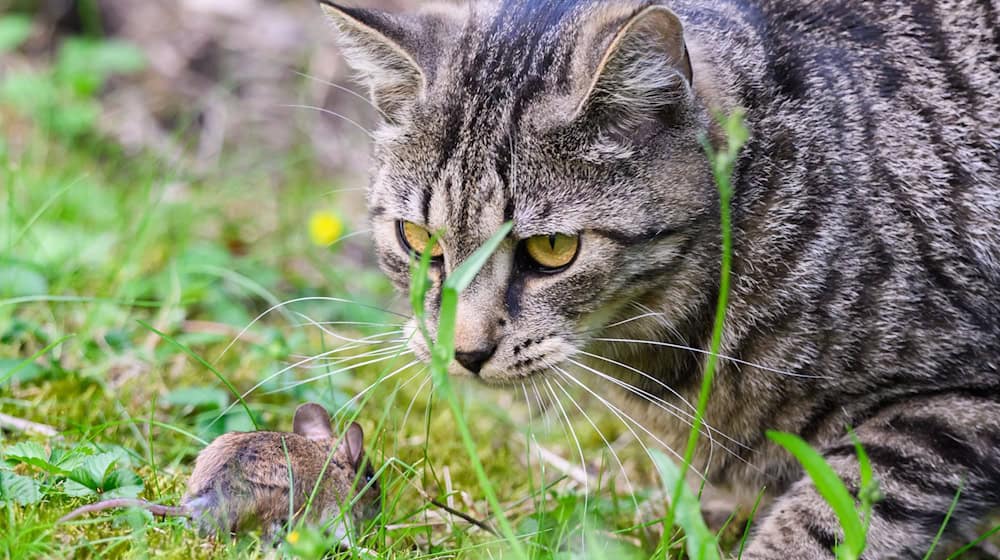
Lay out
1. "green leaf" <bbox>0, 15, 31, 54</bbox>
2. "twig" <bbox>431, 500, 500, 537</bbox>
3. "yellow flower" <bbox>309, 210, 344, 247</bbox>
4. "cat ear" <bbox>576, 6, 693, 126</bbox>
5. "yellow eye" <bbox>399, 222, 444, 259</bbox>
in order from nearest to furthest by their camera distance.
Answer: "cat ear" <bbox>576, 6, 693, 126</bbox>, "twig" <bbox>431, 500, 500, 537</bbox>, "yellow eye" <bbox>399, 222, 444, 259</bbox>, "yellow flower" <bbox>309, 210, 344, 247</bbox>, "green leaf" <bbox>0, 15, 31, 54</bbox>

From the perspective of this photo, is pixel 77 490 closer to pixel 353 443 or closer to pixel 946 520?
pixel 353 443

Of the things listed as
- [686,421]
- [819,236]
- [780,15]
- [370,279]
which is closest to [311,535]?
[686,421]

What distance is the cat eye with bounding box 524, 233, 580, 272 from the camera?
7.44 ft

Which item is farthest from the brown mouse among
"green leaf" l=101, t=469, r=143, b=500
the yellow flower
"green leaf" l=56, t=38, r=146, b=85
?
"green leaf" l=56, t=38, r=146, b=85

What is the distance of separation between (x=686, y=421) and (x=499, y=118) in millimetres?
907

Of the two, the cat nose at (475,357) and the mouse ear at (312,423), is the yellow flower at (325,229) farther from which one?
the cat nose at (475,357)

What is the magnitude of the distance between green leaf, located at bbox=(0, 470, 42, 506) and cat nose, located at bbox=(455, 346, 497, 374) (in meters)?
0.91

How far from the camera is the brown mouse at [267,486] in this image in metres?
2.08

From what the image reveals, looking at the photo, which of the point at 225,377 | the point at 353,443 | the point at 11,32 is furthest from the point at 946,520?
the point at 11,32

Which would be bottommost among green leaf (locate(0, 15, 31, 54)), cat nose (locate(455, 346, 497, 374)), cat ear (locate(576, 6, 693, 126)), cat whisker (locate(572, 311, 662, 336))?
cat nose (locate(455, 346, 497, 374))

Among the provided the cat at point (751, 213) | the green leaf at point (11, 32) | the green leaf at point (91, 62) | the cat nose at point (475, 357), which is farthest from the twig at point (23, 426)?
the green leaf at point (11, 32)

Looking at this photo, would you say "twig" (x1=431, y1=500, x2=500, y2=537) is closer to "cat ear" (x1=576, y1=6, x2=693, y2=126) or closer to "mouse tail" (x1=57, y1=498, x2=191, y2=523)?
"mouse tail" (x1=57, y1=498, x2=191, y2=523)

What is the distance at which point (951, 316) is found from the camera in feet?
7.77

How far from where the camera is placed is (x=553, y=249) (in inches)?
89.7
